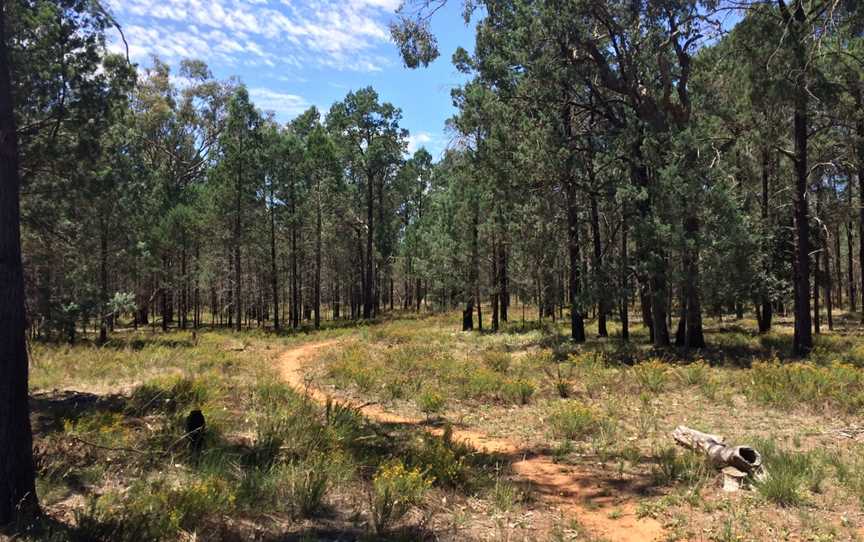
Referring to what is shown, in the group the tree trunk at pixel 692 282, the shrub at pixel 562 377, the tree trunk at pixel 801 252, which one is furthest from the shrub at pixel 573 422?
the tree trunk at pixel 801 252

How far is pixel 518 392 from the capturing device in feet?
38.6

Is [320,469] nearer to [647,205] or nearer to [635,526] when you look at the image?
[635,526]

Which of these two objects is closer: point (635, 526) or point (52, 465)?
point (635, 526)

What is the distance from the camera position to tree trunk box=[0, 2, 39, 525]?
4980 millimetres

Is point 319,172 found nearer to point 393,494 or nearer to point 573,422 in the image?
point 573,422

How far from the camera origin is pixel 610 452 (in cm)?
797

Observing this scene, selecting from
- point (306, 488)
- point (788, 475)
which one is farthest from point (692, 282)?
point (306, 488)

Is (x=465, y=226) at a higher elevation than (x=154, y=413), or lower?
higher

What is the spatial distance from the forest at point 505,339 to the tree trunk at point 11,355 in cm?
2

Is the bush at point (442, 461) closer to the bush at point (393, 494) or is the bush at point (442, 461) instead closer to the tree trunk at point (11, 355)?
the bush at point (393, 494)

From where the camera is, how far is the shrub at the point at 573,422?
896 centimetres

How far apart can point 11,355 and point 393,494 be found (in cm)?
393

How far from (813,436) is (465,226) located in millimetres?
21623

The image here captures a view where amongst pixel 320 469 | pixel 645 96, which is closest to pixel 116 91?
pixel 320 469
